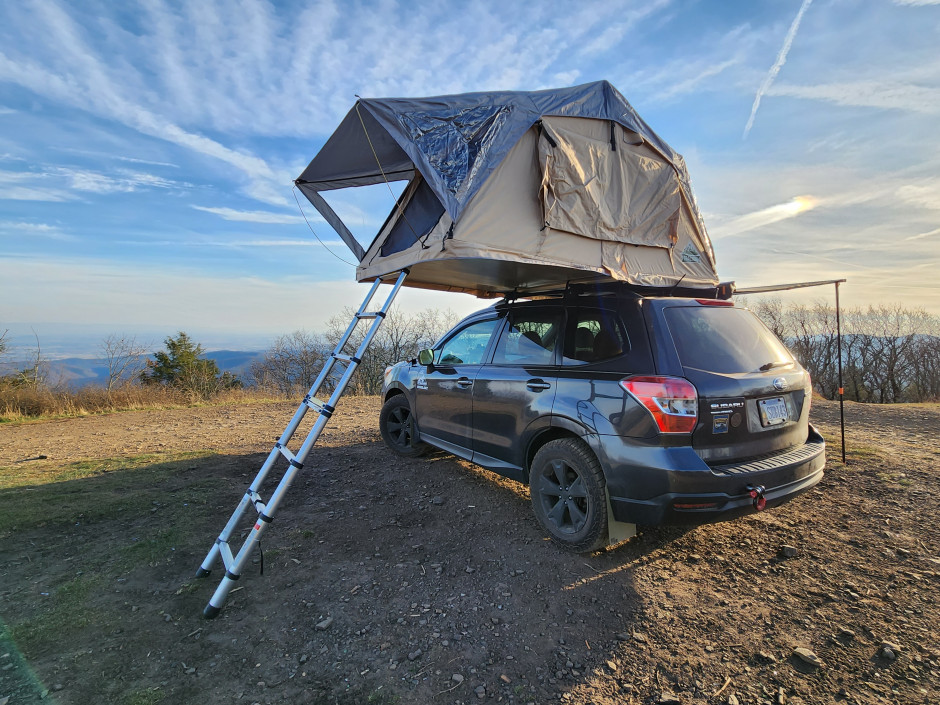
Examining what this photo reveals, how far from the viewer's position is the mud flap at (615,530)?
298 cm

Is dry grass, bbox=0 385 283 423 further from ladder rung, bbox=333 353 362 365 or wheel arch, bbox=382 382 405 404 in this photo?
ladder rung, bbox=333 353 362 365

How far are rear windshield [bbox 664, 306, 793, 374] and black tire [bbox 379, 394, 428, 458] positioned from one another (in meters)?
3.18

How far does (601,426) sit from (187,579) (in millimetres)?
2839

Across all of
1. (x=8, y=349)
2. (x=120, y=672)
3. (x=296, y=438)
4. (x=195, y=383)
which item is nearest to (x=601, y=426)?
(x=120, y=672)

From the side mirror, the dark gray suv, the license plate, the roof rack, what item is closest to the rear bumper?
the dark gray suv

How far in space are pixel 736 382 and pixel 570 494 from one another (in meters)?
1.30

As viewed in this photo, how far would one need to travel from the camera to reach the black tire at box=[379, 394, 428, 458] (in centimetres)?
537

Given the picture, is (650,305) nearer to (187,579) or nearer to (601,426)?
(601,426)

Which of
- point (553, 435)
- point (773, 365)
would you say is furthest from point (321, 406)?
point (773, 365)

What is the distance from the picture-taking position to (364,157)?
4.22m

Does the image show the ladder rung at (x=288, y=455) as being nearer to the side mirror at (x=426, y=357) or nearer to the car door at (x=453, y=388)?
the car door at (x=453, y=388)

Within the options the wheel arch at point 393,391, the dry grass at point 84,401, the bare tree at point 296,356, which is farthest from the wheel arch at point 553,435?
the bare tree at point 296,356

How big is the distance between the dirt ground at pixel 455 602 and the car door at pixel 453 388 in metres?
0.53

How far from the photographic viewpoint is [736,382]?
2.88 m
